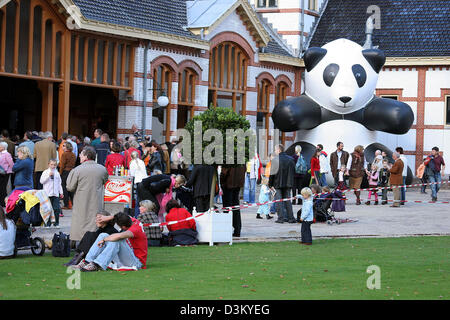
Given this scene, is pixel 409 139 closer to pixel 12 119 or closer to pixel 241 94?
pixel 241 94

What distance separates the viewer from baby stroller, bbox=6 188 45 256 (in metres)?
12.5

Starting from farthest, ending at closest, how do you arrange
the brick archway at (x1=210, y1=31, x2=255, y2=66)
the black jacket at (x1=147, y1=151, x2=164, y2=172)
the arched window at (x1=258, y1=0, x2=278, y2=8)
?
1. the arched window at (x1=258, y1=0, x2=278, y2=8)
2. the brick archway at (x1=210, y1=31, x2=255, y2=66)
3. the black jacket at (x1=147, y1=151, x2=164, y2=172)

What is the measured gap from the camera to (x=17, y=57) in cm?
2162

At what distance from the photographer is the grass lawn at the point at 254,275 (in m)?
9.51

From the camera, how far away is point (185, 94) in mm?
27625

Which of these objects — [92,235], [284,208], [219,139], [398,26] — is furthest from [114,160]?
[398,26]

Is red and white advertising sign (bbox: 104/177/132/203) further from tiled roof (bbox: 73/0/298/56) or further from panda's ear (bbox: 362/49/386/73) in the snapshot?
panda's ear (bbox: 362/49/386/73)

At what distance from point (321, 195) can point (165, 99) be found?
28.3 ft

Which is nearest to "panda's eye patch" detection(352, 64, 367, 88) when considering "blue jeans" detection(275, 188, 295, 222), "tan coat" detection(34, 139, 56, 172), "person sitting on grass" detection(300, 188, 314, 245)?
"blue jeans" detection(275, 188, 295, 222)

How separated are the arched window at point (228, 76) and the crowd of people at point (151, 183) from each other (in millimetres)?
5036

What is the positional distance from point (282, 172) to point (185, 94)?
33.1ft

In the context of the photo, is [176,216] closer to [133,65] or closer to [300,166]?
[300,166]

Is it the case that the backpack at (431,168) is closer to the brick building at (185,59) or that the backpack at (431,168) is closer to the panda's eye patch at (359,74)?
the panda's eye patch at (359,74)

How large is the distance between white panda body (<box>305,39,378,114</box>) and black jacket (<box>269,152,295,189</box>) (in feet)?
28.8
